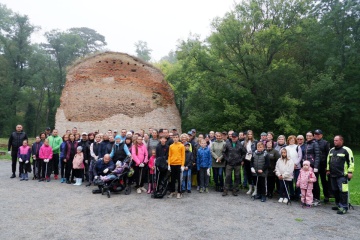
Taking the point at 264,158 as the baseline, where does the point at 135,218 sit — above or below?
below

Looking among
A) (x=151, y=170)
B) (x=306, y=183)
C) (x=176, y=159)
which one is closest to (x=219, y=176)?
(x=176, y=159)

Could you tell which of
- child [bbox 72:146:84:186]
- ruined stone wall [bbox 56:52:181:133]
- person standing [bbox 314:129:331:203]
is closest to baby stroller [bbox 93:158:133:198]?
child [bbox 72:146:84:186]

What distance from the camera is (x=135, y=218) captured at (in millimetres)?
5523

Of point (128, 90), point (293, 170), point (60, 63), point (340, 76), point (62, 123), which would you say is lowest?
point (293, 170)

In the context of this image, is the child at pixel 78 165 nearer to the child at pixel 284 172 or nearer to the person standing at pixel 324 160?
the child at pixel 284 172

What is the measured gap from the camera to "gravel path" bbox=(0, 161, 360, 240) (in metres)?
4.73

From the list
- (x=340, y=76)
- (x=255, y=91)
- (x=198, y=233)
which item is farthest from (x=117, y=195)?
(x=340, y=76)

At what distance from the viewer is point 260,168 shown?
744cm

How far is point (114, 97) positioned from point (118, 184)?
682 centimetres

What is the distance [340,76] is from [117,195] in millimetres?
16669

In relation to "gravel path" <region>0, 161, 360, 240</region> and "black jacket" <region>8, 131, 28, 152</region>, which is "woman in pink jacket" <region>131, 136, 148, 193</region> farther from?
"black jacket" <region>8, 131, 28, 152</region>

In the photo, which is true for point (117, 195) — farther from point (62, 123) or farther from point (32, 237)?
point (62, 123)

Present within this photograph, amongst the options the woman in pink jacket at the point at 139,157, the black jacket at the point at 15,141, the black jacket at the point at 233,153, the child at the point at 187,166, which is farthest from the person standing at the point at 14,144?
the black jacket at the point at 233,153

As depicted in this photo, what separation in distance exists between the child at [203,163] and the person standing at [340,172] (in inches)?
126
